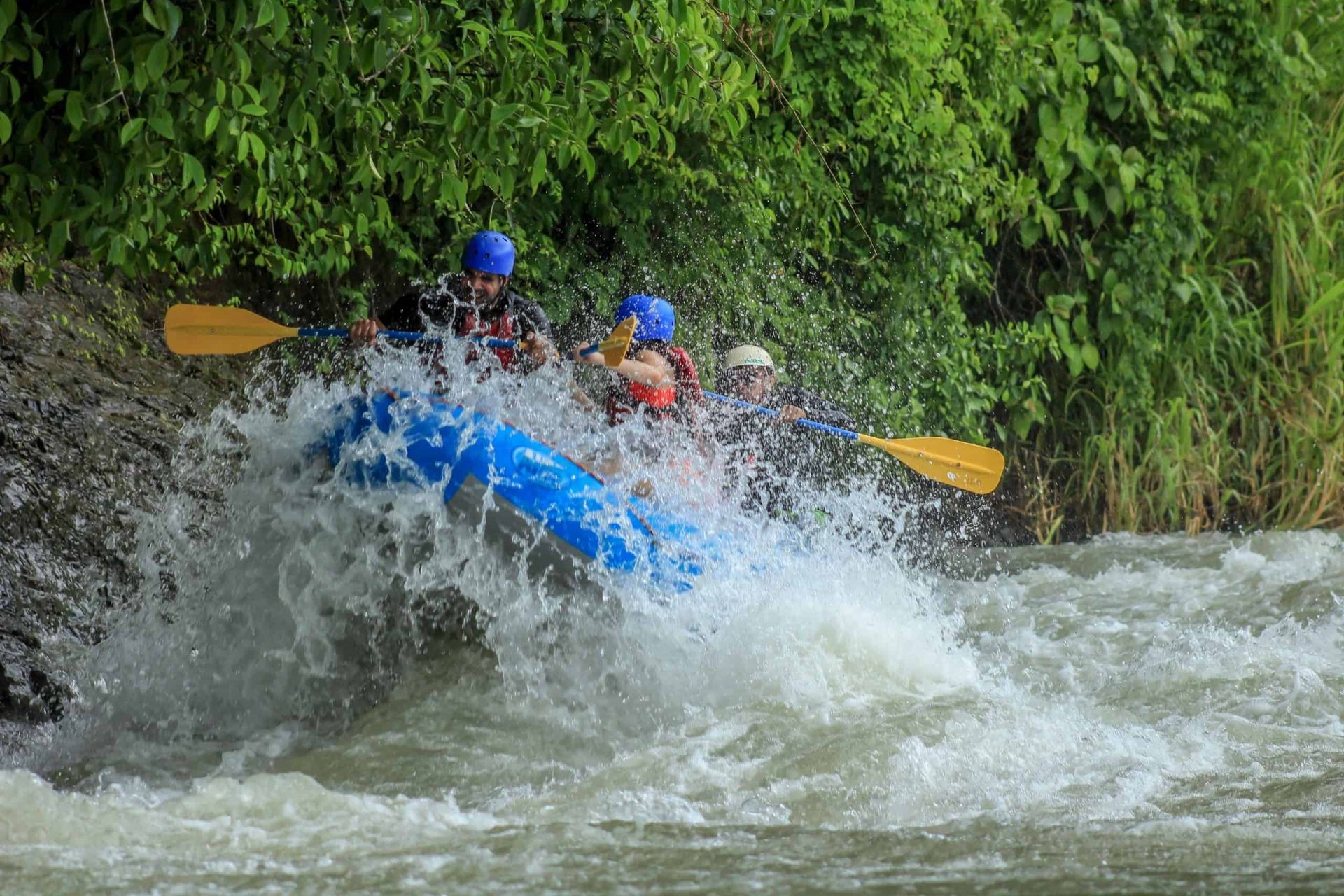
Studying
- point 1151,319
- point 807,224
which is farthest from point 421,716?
point 1151,319

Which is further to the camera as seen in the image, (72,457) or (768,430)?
(768,430)

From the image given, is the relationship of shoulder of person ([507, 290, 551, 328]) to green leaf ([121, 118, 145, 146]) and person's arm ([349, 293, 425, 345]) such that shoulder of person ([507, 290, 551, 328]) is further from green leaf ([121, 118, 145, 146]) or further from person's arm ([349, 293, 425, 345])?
green leaf ([121, 118, 145, 146])

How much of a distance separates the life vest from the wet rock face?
1834 mm

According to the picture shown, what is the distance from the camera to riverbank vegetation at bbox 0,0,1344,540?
12.3ft

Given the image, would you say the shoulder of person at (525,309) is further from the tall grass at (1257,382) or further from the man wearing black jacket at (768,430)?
the tall grass at (1257,382)

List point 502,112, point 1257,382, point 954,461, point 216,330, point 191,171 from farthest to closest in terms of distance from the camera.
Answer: point 1257,382 → point 954,461 → point 216,330 → point 502,112 → point 191,171

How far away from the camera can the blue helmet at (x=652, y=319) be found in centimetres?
554

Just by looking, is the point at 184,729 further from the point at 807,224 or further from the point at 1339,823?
the point at 807,224

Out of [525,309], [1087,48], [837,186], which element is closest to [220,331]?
[525,309]

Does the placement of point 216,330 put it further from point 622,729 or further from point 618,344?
point 622,729

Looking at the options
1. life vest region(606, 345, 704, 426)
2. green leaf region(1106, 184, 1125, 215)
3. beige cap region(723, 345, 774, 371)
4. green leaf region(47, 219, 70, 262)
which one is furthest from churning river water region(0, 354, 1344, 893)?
green leaf region(1106, 184, 1125, 215)

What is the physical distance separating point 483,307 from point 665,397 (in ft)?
2.46

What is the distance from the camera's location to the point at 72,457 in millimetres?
5512

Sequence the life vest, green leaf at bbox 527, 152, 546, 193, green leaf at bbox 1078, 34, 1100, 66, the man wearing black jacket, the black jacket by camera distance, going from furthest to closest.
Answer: green leaf at bbox 1078, 34, 1100, 66
the man wearing black jacket
the black jacket
the life vest
green leaf at bbox 527, 152, 546, 193
